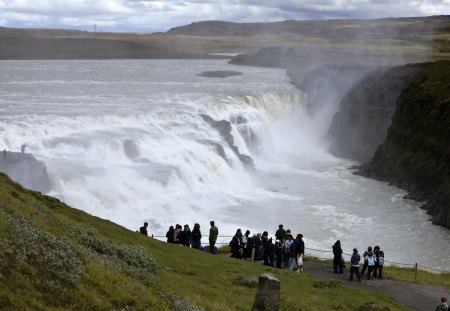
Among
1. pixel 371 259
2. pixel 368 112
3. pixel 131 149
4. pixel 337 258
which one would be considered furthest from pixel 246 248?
pixel 368 112

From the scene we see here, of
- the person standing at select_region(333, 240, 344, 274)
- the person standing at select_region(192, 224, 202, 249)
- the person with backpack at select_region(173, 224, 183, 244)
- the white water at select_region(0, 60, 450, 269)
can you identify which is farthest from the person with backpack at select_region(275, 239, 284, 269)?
the white water at select_region(0, 60, 450, 269)

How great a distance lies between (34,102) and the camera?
61344mm

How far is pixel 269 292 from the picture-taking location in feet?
49.9

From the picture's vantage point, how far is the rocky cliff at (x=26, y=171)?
114 feet

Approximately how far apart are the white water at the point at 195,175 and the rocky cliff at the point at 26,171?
0.70 m

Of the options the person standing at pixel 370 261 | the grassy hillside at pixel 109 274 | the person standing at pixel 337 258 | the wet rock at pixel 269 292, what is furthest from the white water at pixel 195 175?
the wet rock at pixel 269 292

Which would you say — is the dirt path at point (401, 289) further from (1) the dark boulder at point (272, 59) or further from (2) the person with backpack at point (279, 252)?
(1) the dark boulder at point (272, 59)

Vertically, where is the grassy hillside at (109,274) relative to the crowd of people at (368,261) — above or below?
below

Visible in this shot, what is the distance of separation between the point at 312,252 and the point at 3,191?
1960 cm

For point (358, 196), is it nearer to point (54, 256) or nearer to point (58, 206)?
point (58, 206)

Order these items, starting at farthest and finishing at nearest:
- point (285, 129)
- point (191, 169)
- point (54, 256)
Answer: point (285, 129)
point (191, 169)
point (54, 256)

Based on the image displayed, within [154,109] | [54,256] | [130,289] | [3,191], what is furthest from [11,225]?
[154,109]

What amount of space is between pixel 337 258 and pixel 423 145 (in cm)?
2737

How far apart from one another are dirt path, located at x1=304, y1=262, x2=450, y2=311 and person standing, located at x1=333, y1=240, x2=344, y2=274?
0.26 metres
